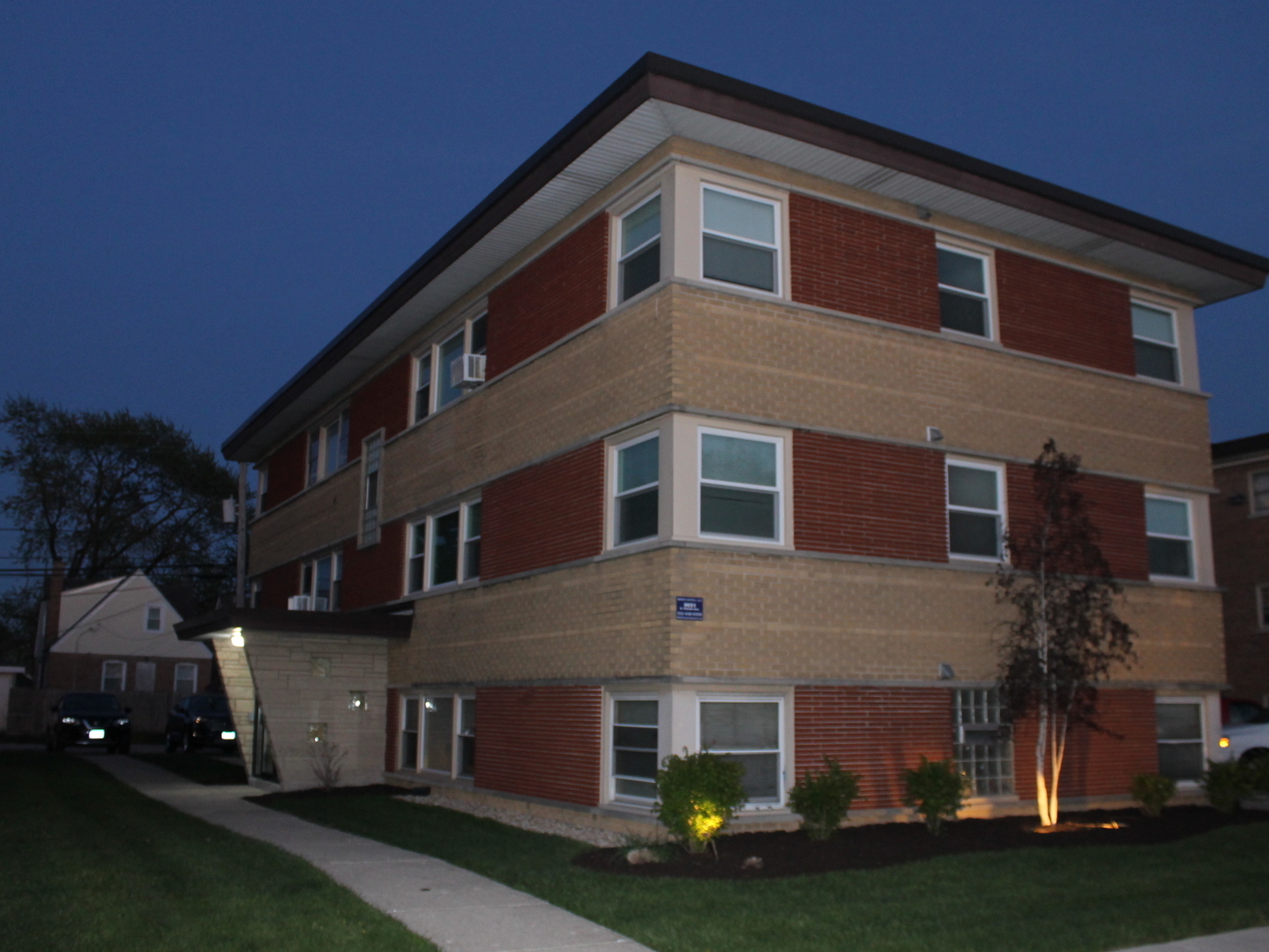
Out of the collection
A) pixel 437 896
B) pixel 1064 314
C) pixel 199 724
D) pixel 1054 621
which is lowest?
pixel 437 896

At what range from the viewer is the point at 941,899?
32.1ft

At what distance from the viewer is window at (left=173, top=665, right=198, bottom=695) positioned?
182 ft

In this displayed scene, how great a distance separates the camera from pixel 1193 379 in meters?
19.4

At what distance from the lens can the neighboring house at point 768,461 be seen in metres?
14.3

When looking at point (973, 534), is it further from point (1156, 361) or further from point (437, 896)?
point (437, 896)

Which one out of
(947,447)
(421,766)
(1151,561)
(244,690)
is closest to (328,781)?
(421,766)

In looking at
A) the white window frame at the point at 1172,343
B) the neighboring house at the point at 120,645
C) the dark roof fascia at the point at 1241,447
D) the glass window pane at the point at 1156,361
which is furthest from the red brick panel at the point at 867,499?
the neighboring house at the point at 120,645

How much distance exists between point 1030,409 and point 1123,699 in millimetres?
4277

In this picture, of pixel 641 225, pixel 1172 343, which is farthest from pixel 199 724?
pixel 1172 343

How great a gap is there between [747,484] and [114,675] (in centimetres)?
4797

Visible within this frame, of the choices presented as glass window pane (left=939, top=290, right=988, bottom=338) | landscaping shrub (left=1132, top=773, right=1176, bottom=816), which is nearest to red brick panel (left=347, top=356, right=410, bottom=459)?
glass window pane (left=939, top=290, right=988, bottom=338)

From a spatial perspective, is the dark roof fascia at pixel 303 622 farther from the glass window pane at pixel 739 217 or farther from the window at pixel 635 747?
the glass window pane at pixel 739 217

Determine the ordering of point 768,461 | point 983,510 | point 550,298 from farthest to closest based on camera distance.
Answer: point 550,298
point 983,510
point 768,461

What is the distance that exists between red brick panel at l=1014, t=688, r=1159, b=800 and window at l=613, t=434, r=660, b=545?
19.1 feet
